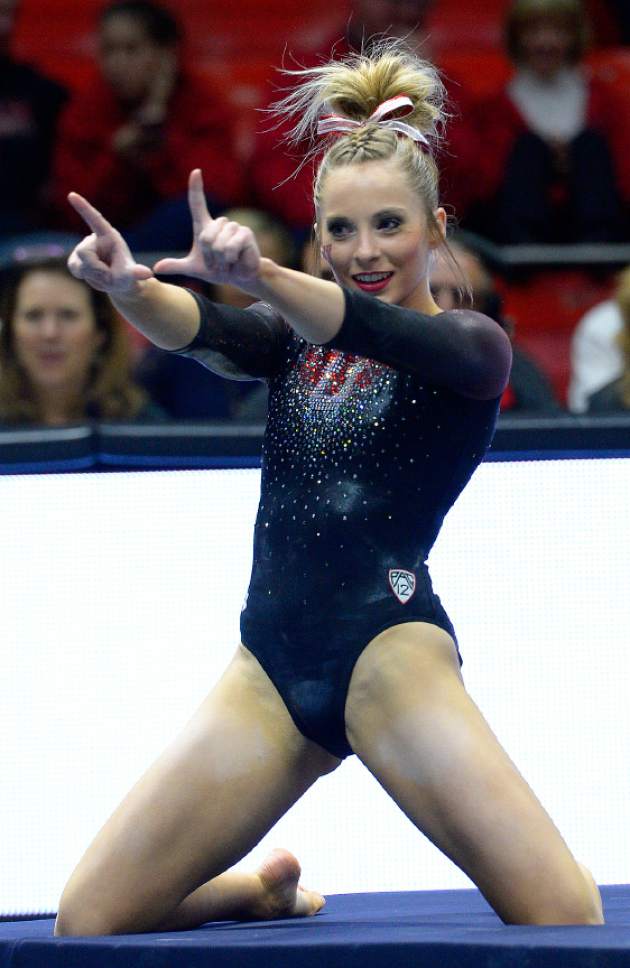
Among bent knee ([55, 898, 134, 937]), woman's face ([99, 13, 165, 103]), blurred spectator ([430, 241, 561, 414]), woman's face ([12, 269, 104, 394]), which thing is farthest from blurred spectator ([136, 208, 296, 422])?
bent knee ([55, 898, 134, 937])

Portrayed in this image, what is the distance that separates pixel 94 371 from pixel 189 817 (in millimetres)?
1699

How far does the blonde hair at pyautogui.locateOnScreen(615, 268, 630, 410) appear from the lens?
3.79 meters

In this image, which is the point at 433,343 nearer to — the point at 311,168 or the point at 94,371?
the point at 94,371

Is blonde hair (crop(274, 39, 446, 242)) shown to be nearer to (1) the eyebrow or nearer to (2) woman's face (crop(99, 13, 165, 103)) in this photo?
(1) the eyebrow

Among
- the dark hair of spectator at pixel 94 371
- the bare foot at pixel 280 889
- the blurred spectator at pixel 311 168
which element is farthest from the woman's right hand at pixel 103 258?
the blurred spectator at pixel 311 168

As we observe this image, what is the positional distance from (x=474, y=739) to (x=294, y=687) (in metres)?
0.29

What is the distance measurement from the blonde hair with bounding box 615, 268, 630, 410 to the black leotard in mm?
1549

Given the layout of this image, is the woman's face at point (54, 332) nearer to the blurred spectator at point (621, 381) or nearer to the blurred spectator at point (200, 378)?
the blurred spectator at point (200, 378)

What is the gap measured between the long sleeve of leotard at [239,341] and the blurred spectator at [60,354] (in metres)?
1.31

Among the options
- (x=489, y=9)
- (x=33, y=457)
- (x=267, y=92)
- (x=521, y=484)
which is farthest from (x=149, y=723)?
(x=489, y=9)

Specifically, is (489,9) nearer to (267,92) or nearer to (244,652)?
(267,92)

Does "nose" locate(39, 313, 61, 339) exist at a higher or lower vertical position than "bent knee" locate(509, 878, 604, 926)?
higher

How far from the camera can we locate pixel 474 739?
2109 mm

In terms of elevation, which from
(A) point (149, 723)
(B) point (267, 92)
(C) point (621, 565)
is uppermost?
(B) point (267, 92)
